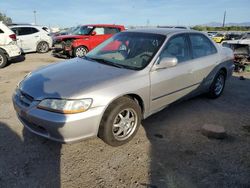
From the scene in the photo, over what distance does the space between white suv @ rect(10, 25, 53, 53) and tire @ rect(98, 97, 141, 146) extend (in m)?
10.7

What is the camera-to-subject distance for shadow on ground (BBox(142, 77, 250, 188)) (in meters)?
2.69

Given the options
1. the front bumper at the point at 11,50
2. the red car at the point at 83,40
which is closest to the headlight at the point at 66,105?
the front bumper at the point at 11,50

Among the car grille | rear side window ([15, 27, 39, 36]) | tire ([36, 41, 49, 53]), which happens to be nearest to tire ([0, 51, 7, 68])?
rear side window ([15, 27, 39, 36])

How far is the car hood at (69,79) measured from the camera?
291 cm

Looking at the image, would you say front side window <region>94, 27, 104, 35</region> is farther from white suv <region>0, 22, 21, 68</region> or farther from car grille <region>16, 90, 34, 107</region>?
car grille <region>16, 90, 34, 107</region>

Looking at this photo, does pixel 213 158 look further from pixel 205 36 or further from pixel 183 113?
pixel 205 36

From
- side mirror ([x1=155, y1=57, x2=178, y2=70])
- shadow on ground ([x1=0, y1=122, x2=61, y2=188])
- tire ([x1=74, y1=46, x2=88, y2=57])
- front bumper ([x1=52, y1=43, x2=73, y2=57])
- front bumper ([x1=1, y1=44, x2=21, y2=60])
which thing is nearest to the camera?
shadow on ground ([x1=0, y1=122, x2=61, y2=188])

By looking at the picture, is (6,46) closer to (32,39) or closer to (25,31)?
(25,31)

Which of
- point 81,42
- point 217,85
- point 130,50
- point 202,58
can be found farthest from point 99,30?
point 130,50

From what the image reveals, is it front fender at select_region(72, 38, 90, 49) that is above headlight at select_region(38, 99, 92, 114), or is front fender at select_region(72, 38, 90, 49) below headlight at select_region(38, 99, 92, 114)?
above

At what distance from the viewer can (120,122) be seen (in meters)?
3.26

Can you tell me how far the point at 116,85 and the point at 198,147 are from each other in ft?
4.93

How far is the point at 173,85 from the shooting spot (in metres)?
3.87

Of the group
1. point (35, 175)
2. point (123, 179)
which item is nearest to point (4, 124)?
point (35, 175)
